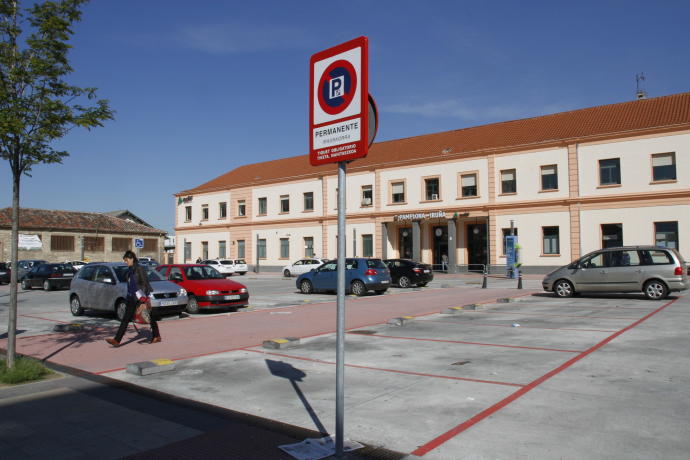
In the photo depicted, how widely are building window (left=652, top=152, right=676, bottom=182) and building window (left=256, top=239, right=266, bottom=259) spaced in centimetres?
3169

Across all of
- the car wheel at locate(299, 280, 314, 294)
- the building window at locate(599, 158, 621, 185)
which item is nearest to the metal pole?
the car wheel at locate(299, 280, 314, 294)

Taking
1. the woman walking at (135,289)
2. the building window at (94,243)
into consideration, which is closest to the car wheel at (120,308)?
the woman walking at (135,289)

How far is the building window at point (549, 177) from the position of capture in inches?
1351

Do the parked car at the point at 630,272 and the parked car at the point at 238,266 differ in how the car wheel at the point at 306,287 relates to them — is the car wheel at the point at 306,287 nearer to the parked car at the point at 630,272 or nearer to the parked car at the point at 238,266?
the parked car at the point at 630,272

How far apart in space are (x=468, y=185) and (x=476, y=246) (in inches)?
172

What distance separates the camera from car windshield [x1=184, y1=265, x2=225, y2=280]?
16031 millimetres

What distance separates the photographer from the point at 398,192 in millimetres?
41250

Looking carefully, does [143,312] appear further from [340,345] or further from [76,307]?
[340,345]

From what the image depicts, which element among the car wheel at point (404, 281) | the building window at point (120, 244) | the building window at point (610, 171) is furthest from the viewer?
the building window at point (120, 244)

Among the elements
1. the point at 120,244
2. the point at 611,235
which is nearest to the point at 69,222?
the point at 120,244

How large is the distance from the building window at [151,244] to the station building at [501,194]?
17.2 m

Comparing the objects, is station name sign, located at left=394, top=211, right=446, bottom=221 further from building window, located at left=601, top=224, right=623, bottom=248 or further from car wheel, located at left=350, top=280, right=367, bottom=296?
car wheel, located at left=350, top=280, right=367, bottom=296

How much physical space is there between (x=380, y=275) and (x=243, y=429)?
16426mm

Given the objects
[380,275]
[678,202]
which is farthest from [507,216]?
[380,275]
